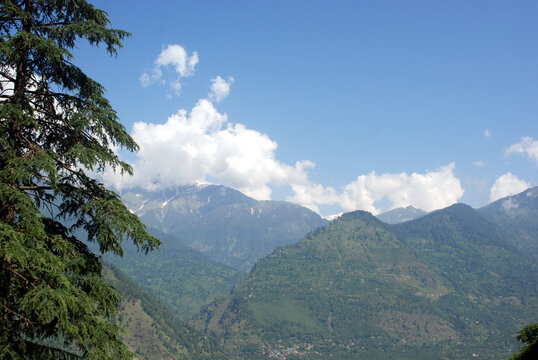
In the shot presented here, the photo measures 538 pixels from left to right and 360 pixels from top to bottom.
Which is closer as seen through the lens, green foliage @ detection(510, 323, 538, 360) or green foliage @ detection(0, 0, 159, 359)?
green foliage @ detection(0, 0, 159, 359)

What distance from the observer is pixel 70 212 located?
13.5 m

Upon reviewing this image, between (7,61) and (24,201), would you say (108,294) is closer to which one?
(24,201)

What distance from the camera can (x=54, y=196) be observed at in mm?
13367

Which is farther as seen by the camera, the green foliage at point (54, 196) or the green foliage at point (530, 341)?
the green foliage at point (530, 341)

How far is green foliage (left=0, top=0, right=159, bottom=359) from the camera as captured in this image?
1002 cm

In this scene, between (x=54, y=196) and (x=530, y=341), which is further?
(x=530, y=341)

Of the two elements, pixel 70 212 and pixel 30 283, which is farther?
pixel 70 212

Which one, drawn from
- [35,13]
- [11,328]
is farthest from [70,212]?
[35,13]

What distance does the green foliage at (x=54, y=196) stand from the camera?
1002 cm

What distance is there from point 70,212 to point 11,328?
4399 mm

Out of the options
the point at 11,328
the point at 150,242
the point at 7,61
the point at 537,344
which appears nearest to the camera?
the point at 11,328

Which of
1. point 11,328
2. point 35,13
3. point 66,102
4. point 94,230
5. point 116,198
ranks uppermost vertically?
point 35,13

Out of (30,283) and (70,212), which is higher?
(70,212)

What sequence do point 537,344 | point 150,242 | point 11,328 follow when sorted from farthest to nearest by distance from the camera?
point 537,344
point 150,242
point 11,328
